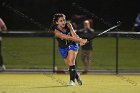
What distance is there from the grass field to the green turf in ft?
7.27

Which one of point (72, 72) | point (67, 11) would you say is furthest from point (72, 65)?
point (67, 11)

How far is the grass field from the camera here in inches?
509

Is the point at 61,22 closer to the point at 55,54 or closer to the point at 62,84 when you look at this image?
the point at 62,84

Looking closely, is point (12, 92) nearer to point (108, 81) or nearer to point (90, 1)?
point (108, 81)

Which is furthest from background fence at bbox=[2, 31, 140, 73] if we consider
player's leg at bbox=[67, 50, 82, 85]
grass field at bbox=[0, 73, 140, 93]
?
player's leg at bbox=[67, 50, 82, 85]

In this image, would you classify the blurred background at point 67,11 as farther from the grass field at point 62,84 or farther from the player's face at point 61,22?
the player's face at point 61,22

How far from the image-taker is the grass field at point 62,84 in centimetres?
A: 1293

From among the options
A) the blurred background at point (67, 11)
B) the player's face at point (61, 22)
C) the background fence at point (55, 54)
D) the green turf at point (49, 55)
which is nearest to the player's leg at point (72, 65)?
the player's face at point (61, 22)

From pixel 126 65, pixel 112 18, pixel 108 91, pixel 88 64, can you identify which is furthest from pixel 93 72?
pixel 112 18

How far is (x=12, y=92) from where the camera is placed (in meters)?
12.5

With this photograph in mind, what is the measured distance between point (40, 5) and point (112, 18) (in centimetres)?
409

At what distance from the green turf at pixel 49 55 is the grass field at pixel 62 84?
2.22m

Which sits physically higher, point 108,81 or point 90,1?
point 90,1

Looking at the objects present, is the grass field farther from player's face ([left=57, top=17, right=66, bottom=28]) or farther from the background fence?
player's face ([left=57, top=17, right=66, bottom=28])
